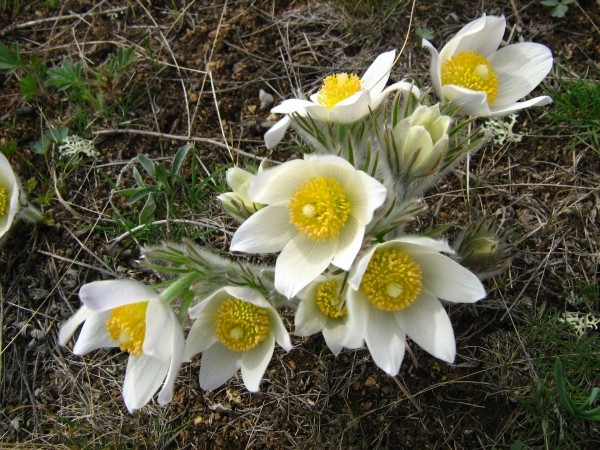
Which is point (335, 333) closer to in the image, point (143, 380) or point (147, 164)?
point (143, 380)

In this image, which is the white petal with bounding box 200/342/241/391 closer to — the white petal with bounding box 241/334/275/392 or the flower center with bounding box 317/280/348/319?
the white petal with bounding box 241/334/275/392

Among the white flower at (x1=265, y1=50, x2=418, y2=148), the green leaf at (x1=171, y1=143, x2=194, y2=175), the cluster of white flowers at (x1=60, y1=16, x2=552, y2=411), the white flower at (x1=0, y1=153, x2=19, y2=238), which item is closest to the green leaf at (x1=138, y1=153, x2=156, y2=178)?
the green leaf at (x1=171, y1=143, x2=194, y2=175)

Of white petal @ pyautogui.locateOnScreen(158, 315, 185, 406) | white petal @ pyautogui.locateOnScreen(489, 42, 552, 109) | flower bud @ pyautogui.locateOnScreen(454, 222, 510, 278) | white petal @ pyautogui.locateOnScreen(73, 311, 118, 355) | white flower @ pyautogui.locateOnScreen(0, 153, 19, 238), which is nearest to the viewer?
white petal @ pyautogui.locateOnScreen(158, 315, 185, 406)

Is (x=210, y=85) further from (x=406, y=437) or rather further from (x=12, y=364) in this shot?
(x=406, y=437)

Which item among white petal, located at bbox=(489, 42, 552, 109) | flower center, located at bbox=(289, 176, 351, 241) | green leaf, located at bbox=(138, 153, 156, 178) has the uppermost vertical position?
white petal, located at bbox=(489, 42, 552, 109)

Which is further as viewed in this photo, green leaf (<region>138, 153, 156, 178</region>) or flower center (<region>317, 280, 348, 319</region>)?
green leaf (<region>138, 153, 156, 178</region>)

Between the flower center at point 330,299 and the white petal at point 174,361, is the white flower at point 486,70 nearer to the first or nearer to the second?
the flower center at point 330,299

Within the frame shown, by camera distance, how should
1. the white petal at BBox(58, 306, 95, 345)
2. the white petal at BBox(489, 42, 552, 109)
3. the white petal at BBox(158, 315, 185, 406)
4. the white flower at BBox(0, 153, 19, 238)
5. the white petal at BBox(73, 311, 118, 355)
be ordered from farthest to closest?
the white flower at BBox(0, 153, 19, 238) < the white petal at BBox(489, 42, 552, 109) < the white petal at BBox(73, 311, 118, 355) < the white petal at BBox(58, 306, 95, 345) < the white petal at BBox(158, 315, 185, 406)

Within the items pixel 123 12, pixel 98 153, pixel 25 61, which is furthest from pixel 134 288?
pixel 123 12
